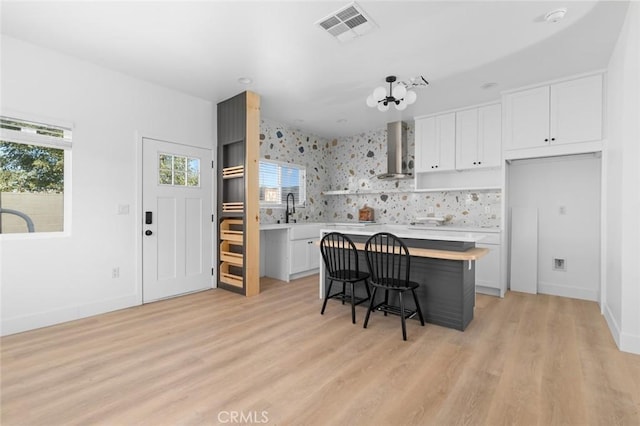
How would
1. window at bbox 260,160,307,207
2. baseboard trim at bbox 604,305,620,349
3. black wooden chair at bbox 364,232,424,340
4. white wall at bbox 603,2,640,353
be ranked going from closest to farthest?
1. white wall at bbox 603,2,640,353
2. baseboard trim at bbox 604,305,620,349
3. black wooden chair at bbox 364,232,424,340
4. window at bbox 260,160,307,207

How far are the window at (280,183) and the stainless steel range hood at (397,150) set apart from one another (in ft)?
5.51

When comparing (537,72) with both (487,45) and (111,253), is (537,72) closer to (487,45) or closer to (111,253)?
(487,45)

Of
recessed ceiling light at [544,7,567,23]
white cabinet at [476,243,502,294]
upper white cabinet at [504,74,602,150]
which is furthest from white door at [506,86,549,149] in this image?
recessed ceiling light at [544,7,567,23]

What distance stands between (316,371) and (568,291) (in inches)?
150

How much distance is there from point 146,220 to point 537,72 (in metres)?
4.96

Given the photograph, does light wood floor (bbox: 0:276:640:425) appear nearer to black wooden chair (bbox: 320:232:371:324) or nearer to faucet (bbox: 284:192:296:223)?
black wooden chair (bbox: 320:232:371:324)

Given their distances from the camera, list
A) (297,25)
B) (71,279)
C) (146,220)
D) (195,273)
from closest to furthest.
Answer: (297,25) → (71,279) → (146,220) → (195,273)

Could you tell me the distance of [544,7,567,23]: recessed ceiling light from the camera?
2446mm

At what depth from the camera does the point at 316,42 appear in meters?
2.95

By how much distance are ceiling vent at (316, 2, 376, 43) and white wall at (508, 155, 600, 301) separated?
3.09 m

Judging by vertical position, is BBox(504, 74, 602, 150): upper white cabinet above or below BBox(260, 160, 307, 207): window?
above

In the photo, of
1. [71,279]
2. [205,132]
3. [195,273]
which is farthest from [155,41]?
[195,273]

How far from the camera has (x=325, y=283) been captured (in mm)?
4035

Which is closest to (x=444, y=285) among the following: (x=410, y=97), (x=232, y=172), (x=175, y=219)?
(x=410, y=97)
